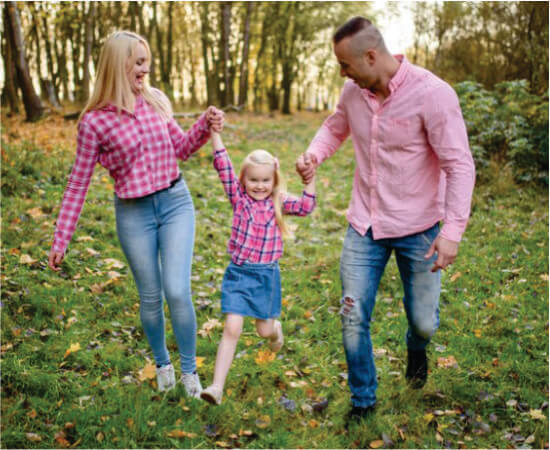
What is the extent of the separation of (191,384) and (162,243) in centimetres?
108

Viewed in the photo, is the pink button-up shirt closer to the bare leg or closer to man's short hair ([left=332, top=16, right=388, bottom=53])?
man's short hair ([left=332, top=16, right=388, bottom=53])

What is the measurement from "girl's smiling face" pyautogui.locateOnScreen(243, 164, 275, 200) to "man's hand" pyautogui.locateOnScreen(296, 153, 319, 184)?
9.3 inches

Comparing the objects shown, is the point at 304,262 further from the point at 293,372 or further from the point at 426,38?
the point at 426,38

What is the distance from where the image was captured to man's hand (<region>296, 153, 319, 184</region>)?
3436mm

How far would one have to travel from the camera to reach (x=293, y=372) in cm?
452

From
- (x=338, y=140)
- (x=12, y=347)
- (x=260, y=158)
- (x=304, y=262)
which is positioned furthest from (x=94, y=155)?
(x=304, y=262)

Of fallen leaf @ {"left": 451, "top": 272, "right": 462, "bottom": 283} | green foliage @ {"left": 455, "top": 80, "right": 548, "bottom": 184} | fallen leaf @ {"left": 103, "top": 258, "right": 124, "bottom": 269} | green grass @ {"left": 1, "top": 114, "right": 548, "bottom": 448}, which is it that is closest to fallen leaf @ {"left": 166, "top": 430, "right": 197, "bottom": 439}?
green grass @ {"left": 1, "top": 114, "right": 548, "bottom": 448}

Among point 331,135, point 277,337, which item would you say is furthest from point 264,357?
point 331,135

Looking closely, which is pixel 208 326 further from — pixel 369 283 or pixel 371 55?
pixel 371 55

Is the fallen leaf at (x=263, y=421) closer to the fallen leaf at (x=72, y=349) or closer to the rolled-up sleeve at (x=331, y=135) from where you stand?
the fallen leaf at (x=72, y=349)

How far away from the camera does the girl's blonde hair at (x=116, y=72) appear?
3361 millimetres

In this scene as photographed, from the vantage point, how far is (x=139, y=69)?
347 cm

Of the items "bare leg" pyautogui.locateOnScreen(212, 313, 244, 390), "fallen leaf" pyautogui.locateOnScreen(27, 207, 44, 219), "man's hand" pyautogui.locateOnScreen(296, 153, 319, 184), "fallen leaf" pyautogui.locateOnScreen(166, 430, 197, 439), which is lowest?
"fallen leaf" pyautogui.locateOnScreen(166, 430, 197, 439)

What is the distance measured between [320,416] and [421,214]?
172 centimetres
